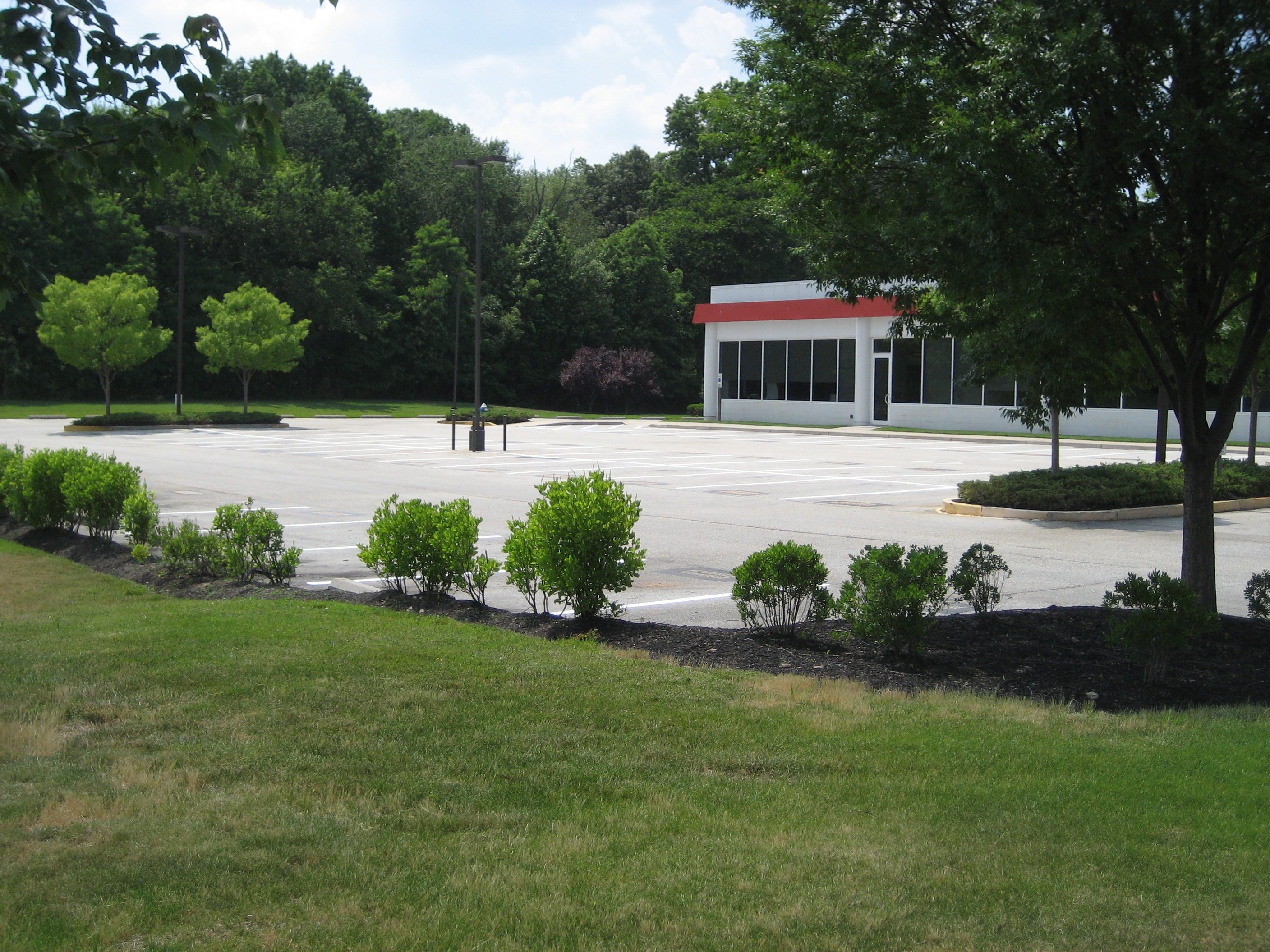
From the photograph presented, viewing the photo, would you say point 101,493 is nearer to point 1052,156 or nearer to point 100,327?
point 1052,156

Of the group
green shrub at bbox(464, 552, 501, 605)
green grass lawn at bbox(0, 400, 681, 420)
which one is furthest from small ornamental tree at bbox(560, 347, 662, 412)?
green shrub at bbox(464, 552, 501, 605)

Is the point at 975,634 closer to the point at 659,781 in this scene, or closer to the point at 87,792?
the point at 659,781

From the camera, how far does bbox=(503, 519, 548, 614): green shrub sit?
8.72 m

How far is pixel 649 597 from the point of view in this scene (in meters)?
10.6

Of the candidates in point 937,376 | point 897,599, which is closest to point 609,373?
point 937,376

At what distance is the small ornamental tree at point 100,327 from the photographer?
1716 inches

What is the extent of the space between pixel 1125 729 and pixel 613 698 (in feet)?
8.58

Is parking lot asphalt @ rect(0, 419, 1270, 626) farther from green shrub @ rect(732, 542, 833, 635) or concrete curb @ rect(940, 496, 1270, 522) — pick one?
green shrub @ rect(732, 542, 833, 635)

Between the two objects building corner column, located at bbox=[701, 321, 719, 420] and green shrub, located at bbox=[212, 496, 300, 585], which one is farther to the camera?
building corner column, located at bbox=[701, 321, 719, 420]

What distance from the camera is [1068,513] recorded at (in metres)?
17.5

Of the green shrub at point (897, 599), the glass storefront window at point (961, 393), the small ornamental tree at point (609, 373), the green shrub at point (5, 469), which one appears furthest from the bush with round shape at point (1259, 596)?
the small ornamental tree at point (609, 373)

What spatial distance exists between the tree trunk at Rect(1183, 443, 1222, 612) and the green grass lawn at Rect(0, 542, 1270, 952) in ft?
7.92

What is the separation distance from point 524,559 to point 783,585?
1922 mm

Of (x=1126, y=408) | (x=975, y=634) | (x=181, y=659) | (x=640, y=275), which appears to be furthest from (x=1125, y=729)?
(x=640, y=275)
